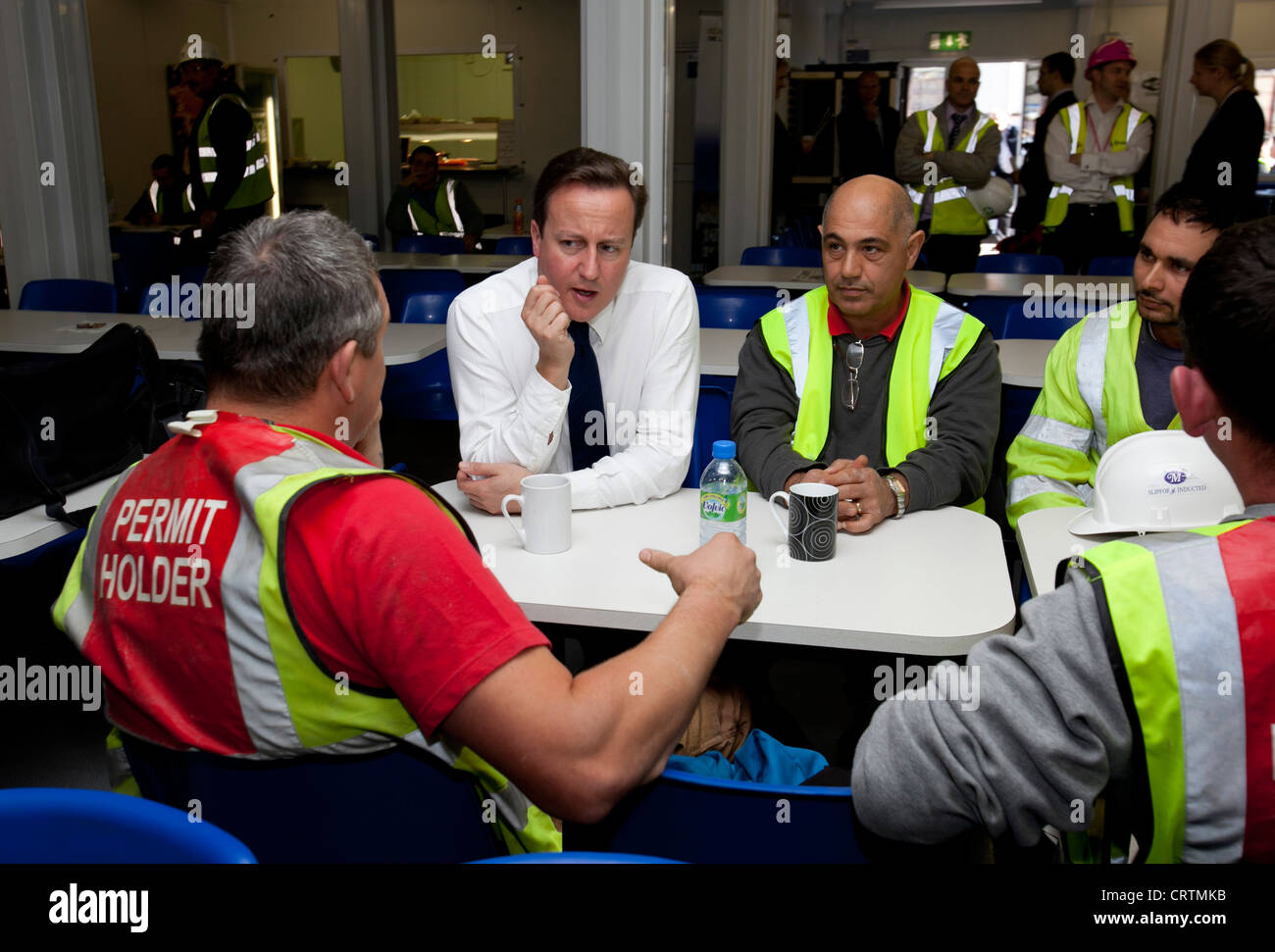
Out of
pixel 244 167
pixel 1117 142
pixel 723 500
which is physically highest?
pixel 1117 142

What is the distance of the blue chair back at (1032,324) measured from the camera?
4227 millimetres

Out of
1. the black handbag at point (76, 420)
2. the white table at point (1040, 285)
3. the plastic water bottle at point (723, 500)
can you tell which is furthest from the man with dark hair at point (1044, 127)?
the black handbag at point (76, 420)

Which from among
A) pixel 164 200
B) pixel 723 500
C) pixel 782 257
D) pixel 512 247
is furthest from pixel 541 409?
pixel 164 200

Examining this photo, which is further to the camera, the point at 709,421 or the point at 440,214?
the point at 440,214

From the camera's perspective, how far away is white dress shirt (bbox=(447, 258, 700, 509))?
2293 mm

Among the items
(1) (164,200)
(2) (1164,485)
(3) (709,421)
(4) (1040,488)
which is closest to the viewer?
(2) (1164,485)

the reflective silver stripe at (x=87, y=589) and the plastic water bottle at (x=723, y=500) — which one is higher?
the reflective silver stripe at (x=87, y=589)

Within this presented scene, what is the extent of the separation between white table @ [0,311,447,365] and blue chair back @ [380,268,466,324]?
126cm

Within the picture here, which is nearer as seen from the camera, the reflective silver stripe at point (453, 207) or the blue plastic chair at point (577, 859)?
the blue plastic chair at point (577, 859)

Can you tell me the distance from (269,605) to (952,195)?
6445 millimetres

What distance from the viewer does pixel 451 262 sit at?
6328mm

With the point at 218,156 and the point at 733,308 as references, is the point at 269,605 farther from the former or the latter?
the point at 218,156

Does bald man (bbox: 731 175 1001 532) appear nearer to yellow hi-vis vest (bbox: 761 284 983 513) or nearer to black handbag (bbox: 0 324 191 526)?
yellow hi-vis vest (bbox: 761 284 983 513)

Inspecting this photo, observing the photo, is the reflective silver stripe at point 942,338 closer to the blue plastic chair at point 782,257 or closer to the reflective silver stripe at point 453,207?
the blue plastic chair at point 782,257
